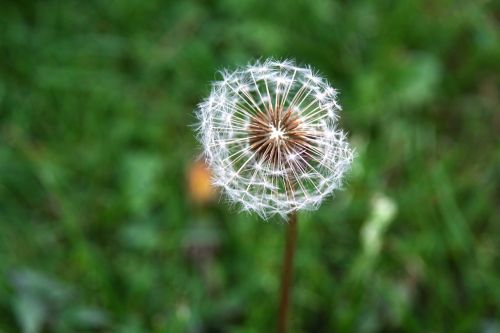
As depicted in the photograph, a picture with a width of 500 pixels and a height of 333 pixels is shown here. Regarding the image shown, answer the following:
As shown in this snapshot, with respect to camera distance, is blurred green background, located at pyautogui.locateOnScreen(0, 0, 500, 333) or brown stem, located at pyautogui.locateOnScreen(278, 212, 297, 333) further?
blurred green background, located at pyautogui.locateOnScreen(0, 0, 500, 333)

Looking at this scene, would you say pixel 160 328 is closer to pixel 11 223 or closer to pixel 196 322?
pixel 196 322

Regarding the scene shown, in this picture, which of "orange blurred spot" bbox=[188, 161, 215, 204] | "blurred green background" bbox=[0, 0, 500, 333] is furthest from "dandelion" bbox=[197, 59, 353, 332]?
"orange blurred spot" bbox=[188, 161, 215, 204]

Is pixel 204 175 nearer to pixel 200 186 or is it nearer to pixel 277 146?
pixel 200 186

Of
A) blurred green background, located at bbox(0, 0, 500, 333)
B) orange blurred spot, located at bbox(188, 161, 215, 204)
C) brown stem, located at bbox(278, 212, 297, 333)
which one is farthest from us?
orange blurred spot, located at bbox(188, 161, 215, 204)

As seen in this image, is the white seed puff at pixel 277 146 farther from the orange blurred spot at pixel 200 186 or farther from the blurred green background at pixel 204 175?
the orange blurred spot at pixel 200 186

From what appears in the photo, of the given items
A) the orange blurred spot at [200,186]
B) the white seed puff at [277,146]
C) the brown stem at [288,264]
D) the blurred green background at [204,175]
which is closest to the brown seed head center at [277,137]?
the white seed puff at [277,146]

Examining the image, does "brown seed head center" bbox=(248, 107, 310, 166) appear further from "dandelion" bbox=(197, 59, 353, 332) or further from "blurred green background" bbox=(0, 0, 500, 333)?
"blurred green background" bbox=(0, 0, 500, 333)

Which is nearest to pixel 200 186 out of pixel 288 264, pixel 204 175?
pixel 204 175
